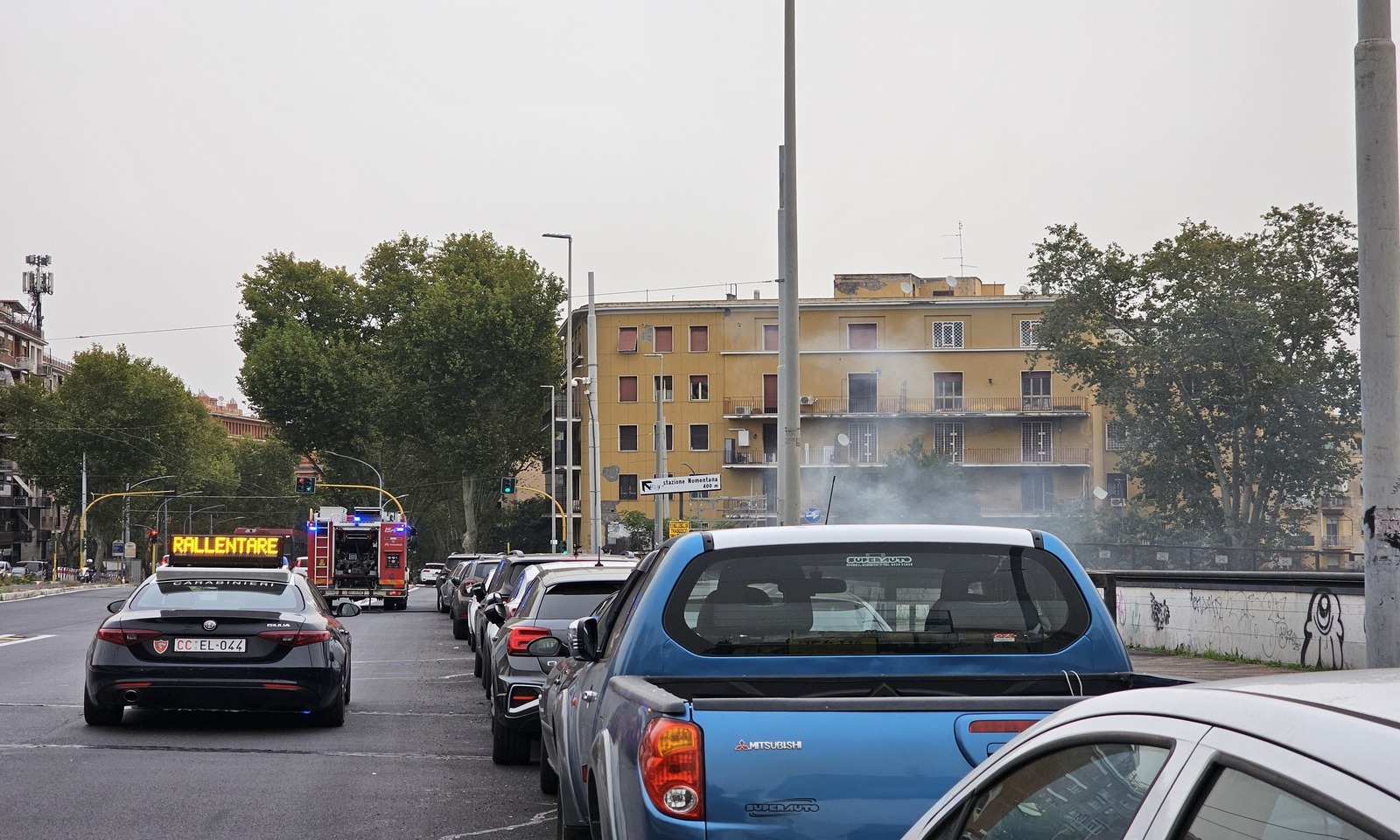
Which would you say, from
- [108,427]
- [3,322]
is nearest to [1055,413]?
[108,427]

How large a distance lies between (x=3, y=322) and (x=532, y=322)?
53840mm

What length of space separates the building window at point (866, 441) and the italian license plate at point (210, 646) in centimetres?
6524

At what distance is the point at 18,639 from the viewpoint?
25.1m

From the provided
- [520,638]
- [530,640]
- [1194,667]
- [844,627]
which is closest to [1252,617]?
[1194,667]

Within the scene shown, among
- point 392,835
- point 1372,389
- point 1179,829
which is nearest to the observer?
point 1179,829

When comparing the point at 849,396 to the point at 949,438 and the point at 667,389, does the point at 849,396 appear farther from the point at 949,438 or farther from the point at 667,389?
the point at 667,389

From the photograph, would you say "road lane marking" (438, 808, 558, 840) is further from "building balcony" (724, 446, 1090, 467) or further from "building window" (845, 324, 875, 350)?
"building window" (845, 324, 875, 350)

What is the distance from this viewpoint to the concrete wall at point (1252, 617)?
15617 mm

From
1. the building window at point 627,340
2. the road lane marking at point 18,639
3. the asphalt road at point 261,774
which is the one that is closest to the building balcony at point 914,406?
the building window at point 627,340

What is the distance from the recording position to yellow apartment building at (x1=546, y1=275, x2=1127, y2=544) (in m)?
75.1

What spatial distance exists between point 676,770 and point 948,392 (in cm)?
7329

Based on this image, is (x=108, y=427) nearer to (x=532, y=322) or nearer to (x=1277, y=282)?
(x=532, y=322)

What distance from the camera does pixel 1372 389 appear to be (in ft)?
27.3

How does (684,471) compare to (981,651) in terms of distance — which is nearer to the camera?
(981,651)
